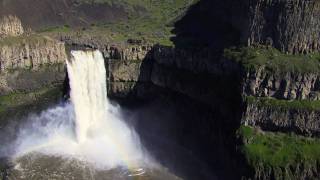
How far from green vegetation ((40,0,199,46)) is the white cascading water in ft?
40.9

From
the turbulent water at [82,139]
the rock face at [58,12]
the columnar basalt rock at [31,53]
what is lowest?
the turbulent water at [82,139]

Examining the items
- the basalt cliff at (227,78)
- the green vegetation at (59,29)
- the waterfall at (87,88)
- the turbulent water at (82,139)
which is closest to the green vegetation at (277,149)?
the basalt cliff at (227,78)

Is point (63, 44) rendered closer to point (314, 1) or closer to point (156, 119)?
point (156, 119)

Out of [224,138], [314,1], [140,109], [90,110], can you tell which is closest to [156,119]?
[140,109]

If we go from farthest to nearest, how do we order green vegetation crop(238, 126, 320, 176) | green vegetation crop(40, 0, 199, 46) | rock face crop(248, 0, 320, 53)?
green vegetation crop(40, 0, 199, 46), rock face crop(248, 0, 320, 53), green vegetation crop(238, 126, 320, 176)

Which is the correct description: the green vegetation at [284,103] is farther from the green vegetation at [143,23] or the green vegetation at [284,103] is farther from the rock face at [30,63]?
the rock face at [30,63]

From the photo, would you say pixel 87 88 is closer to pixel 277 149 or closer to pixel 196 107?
pixel 196 107

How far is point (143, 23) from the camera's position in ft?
436

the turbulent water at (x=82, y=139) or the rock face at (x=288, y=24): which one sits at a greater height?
the rock face at (x=288, y=24)

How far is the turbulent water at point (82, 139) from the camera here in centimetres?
8838

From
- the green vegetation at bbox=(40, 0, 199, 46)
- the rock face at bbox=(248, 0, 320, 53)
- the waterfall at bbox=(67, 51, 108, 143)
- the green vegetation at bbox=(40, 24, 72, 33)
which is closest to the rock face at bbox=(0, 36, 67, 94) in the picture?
the waterfall at bbox=(67, 51, 108, 143)

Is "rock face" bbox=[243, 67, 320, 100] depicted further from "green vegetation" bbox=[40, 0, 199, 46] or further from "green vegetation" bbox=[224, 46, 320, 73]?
"green vegetation" bbox=[40, 0, 199, 46]

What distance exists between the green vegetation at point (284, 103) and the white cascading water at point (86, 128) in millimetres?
19818

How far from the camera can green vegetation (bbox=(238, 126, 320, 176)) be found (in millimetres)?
78312
